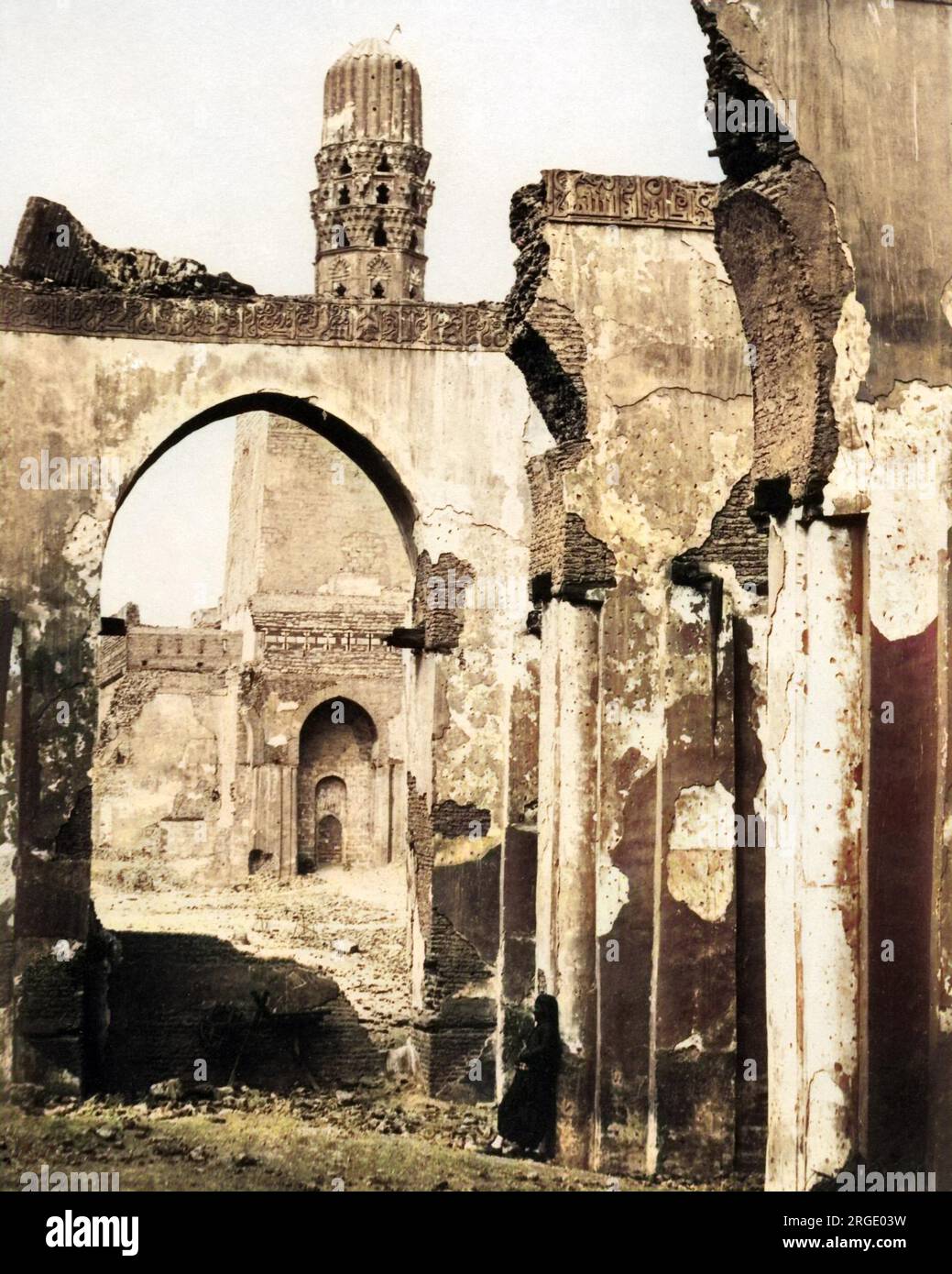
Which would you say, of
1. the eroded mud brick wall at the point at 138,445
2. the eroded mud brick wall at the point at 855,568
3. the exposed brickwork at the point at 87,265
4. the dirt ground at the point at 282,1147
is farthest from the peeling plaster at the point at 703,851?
the exposed brickwork at the point at 87,265

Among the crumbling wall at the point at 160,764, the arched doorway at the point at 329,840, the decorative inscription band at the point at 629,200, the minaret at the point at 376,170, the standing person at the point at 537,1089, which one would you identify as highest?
the minaret at the point at 376,170

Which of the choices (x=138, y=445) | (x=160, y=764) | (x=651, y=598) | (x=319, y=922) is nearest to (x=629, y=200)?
(x=651, y=598)

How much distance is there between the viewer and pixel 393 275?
29.8 meters

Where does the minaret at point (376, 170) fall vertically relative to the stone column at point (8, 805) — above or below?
above

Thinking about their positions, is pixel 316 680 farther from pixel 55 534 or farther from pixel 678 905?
pixel 678 905

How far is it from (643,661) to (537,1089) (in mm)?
1996

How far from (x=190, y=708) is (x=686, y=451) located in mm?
17345

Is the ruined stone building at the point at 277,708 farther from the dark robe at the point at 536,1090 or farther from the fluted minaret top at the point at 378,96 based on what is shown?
the dark robe at the point at 536,1090

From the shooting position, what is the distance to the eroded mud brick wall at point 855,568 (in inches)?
206

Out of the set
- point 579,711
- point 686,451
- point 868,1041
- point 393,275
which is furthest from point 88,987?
point 393,275

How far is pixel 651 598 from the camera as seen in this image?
29.5 feet

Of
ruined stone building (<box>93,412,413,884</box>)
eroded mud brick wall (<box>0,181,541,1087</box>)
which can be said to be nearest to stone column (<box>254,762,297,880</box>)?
ruined stone building (<box>93,412,413,884</box>)

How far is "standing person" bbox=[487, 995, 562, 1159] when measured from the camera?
29.2 feet

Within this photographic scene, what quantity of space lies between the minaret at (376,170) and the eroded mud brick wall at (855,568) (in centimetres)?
2425
